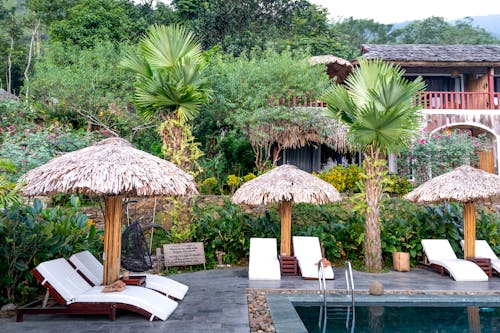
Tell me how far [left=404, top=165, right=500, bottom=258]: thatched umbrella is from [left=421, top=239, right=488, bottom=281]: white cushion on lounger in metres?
0.39

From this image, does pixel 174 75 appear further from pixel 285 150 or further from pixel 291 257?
pixel 285 150

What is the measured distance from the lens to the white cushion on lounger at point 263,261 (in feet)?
27.0

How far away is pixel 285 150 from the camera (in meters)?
16.8

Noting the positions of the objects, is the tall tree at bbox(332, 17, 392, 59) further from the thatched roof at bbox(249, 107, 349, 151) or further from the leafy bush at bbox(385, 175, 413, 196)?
the leafy bush at bbox(385, 175, 413, 196)

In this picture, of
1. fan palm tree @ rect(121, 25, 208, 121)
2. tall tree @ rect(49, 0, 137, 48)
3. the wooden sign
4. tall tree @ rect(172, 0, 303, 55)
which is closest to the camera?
the wooden sign

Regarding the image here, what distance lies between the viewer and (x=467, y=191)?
8.34 metres

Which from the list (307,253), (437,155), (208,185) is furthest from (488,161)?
(307,253)

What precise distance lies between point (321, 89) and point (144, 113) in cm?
652

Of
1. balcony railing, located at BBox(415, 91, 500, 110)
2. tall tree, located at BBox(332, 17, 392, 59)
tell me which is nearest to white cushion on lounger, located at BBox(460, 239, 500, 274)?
balcony railing, located at BBox(415, 91, 500, 110)

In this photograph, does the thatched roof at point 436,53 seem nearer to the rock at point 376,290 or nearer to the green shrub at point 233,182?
the green shrub at point 233,182

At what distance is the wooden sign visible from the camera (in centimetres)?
899

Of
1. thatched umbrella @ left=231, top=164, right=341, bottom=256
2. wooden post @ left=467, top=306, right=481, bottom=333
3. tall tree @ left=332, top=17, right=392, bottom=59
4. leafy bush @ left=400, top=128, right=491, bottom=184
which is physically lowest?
wooden post @ left=467, top=306, right=481, bottom=333

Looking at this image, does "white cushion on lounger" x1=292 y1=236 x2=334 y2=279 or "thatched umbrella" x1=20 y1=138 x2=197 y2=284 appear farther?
"white cushion on lounger" x1=292 y1=236 x2=334 y2=279

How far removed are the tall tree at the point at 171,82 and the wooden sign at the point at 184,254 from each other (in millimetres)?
1793
